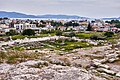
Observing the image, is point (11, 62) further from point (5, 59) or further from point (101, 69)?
point (101, 69)

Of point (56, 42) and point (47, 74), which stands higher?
point (47, 74)

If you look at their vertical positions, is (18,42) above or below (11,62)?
below

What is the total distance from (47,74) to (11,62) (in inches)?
206

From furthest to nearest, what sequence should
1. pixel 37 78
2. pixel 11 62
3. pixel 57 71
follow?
pixel 11 62 < pixel 57 71 < pixel 37 78

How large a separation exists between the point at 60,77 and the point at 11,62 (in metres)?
6.05

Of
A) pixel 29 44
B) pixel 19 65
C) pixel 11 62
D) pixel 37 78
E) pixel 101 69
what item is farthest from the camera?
pixel 29 44

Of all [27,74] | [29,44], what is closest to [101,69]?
[27,74]

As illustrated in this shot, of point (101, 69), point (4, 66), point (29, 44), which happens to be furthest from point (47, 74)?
point (29, 44)

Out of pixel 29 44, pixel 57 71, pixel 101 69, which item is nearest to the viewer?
pixel 57 71

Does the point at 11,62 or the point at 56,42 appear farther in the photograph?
the point at 56,42

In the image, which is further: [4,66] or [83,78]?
[4,66]

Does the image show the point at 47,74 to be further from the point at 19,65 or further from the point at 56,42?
the point at 56,42

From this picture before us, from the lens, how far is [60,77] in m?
18.8

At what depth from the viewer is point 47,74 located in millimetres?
19156
